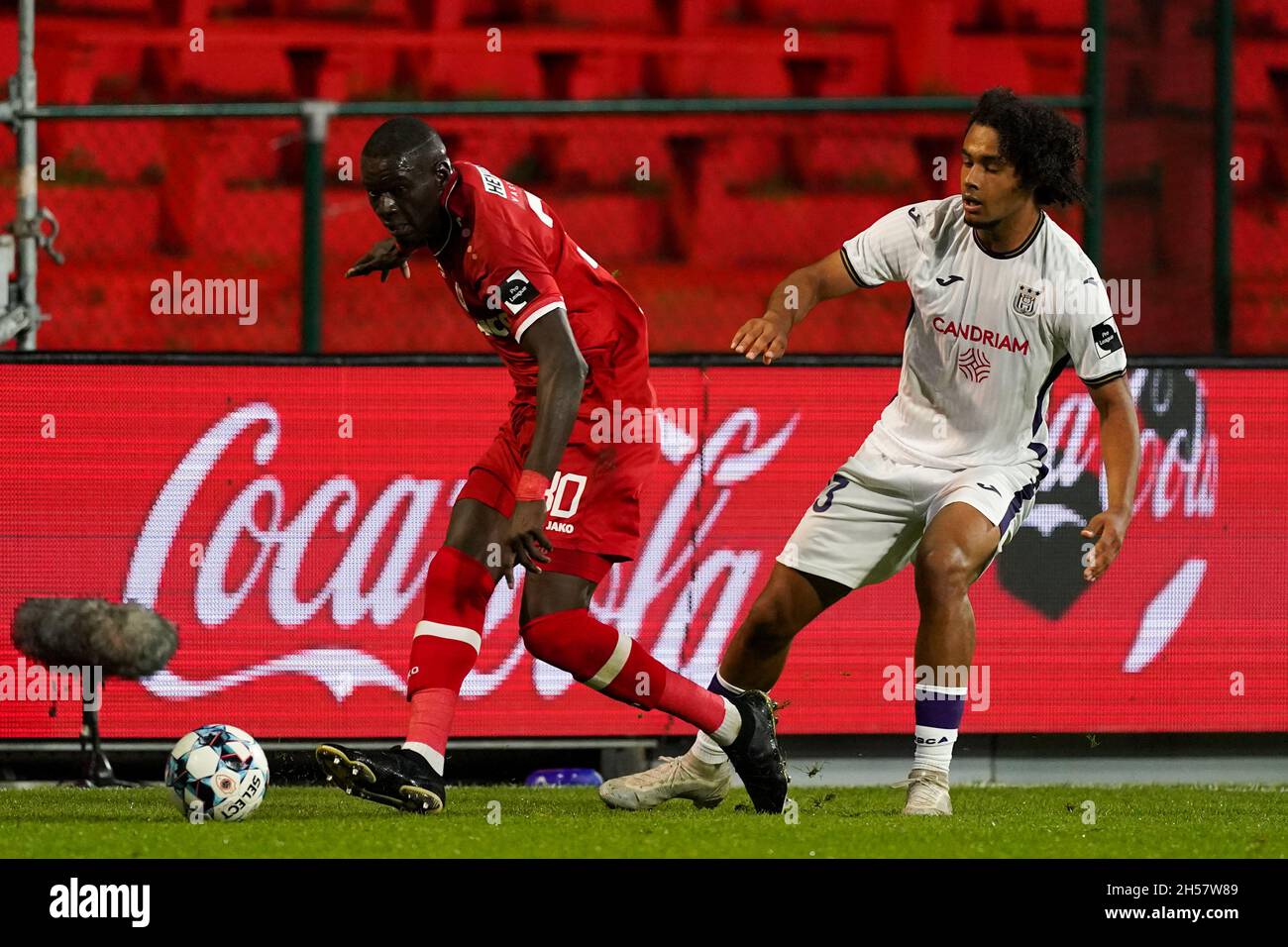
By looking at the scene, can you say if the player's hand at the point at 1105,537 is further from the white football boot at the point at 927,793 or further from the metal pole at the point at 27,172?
the metal pole at the point at 27,172

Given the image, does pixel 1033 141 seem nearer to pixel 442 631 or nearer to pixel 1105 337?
pixel 1105 337

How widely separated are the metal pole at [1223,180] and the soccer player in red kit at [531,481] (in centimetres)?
297

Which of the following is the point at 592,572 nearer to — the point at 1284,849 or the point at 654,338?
the point at 1284,849

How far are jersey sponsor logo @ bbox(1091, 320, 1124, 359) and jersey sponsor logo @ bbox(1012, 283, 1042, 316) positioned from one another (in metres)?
0.18

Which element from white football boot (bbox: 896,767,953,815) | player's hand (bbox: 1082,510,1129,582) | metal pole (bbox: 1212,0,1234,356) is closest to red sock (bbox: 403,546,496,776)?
white football boot (bbox: 896,767,953,815)

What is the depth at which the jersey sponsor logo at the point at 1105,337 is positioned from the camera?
5379 mm

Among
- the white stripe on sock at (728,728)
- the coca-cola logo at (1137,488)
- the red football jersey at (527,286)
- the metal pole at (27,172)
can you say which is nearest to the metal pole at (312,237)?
the metal pole at (27,172)

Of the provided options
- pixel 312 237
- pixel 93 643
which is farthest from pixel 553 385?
pixel 312 237

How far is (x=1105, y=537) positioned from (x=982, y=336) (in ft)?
2.46

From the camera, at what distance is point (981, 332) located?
5.48 meters

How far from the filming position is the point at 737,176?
12867mm

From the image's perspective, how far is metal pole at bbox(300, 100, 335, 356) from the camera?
7.22m

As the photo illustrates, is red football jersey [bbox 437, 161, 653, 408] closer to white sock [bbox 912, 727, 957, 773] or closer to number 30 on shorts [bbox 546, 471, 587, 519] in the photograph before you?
number 30 on shorts [bbox 546, 471, 587, 519]

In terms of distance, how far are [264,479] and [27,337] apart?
1381mm
